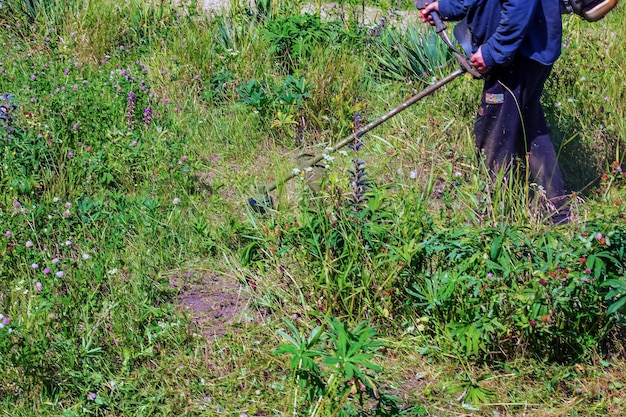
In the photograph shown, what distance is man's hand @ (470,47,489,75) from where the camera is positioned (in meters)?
3.94

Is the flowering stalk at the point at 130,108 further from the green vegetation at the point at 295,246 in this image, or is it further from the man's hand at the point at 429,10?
the man's hand at the point at 429,10

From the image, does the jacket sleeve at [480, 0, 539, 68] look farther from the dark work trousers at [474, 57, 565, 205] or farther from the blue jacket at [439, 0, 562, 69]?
the dark work trousers at [474, 57, 565, 205]

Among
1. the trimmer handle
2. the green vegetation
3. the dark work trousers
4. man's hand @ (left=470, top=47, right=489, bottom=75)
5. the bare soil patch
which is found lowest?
the bare soil patch

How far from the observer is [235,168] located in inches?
190

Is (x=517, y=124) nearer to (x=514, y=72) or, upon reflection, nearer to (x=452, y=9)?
(x=514, y=72)

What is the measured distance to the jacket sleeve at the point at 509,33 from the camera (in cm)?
371

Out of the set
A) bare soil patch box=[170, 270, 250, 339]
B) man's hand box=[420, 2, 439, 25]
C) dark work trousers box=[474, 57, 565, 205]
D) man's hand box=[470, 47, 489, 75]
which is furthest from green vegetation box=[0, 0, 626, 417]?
man's hand box=[420, 2, 439, 25]

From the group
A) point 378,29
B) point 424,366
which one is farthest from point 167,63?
point 424,366

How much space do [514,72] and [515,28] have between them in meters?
0.33

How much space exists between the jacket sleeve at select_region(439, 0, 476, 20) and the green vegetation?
759 millimetres

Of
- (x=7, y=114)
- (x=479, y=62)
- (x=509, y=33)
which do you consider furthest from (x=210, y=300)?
(x=509, y=33)

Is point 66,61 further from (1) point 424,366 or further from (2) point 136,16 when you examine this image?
(1) point 424,366

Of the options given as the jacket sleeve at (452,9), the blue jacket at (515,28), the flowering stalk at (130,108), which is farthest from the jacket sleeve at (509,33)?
the flowering stalk at (130,108)

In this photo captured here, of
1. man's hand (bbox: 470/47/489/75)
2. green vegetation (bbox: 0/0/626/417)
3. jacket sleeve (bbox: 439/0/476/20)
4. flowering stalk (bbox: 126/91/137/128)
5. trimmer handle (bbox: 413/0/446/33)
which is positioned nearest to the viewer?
green vegetation (bbox: 0/0/626/417)
